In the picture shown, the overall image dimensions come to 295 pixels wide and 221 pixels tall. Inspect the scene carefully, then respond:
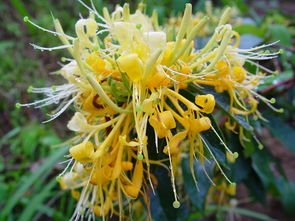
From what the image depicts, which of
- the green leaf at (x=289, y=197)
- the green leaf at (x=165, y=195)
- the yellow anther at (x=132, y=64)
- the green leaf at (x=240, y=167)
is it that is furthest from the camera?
the green leaf at (x=289, y=197)

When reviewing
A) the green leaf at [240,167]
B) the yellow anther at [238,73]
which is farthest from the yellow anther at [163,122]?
the green leaf at [240,167]

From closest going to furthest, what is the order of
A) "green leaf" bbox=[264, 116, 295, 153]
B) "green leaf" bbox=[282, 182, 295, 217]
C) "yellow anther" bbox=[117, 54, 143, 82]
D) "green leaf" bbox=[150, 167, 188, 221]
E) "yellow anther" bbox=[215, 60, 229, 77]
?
1. "yellow anther" bbox=[117, 54, 143, 82]
2. "yellow anther" bbox=[215, 60, 229, 77]
3. "green leaf" bbox=[150, 167, 188, 221]
4. "green leaf" bbox=[264, 116, 295, 153]
5. "green leaf" bbox=[282, 182, 295, 217]

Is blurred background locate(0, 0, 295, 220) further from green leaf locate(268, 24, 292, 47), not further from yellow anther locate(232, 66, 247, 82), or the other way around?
yellow anther locate(232, 66, 247, 82)

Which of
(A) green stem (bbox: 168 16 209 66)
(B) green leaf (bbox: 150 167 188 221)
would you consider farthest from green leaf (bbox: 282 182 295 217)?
(A) green stem (bbox: 168 16 209 66)

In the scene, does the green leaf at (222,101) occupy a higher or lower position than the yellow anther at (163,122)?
lower

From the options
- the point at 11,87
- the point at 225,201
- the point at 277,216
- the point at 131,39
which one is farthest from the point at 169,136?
the point at 11,87

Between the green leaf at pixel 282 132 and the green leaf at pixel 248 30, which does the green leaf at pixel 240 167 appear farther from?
the green leaf at pixel 248 30
